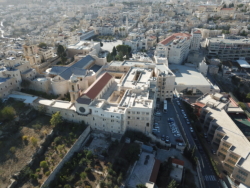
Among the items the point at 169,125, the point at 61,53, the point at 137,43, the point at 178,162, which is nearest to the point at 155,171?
the point at 178,162

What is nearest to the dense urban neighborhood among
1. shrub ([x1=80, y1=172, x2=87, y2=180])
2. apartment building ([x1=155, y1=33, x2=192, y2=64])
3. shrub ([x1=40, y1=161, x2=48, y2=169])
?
shrub ([x1=40, y1=161, x2=48, y2=169])

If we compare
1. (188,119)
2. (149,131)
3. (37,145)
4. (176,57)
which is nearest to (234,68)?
(176,57)

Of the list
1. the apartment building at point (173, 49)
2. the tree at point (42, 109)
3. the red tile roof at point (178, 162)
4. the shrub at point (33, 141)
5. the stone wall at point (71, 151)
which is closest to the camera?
the stone wall at point (71, 151)

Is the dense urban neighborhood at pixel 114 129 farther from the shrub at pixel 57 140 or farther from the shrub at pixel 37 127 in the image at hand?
the shrub at pixel 37 127

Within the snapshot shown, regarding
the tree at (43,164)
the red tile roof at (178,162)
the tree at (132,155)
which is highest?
the tree at (43,164)

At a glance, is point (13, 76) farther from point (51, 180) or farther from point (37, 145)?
point (51, 180)

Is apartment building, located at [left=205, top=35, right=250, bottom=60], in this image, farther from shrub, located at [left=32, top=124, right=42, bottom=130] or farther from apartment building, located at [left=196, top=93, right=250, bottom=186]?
shrub, located at [left=32, top=124, right=42, bottom=130]

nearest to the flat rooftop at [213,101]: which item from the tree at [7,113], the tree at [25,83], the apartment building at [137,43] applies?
the tree at [25,83]
